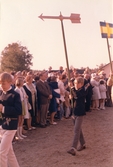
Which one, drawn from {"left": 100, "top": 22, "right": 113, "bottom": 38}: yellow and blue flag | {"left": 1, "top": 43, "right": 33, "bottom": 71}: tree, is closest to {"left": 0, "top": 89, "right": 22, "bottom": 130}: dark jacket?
{"left": 100, "top": 22, "right": 113, "bottom": 38}: yellow and blue flag

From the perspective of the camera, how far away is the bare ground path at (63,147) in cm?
438

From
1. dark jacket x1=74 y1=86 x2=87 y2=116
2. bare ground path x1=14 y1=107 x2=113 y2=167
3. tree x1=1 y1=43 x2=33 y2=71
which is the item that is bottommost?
bare ground path x1=14 y1=107 x2=113 y2=167

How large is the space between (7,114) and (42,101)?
11.8ft

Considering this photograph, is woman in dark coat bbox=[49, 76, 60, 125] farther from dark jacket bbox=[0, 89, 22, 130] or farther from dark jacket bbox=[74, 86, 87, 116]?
dark jacket bbox=[0, 89, 22, 130]

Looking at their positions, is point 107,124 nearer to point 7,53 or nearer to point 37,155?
point 37,155

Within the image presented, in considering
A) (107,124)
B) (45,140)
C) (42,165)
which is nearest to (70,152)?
(42,165)

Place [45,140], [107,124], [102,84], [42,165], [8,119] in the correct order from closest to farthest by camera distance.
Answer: [8,119] → [42,165] → [45,140] → [107,124] → [102,84]

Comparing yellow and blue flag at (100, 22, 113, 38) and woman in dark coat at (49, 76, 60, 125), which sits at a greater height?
yellow and blue flag at (100, 22, 113, 38)

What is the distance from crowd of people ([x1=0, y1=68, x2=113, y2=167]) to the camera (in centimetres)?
354

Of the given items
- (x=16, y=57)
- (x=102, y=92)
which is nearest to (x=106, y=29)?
(x=102, y=92)

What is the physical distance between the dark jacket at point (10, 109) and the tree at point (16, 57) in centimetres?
1595

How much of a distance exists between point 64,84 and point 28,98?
2158 mm

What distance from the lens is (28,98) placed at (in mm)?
6781

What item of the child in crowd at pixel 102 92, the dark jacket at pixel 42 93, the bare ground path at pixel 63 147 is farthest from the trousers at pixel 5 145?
the child in crowd at pixel 102 92
